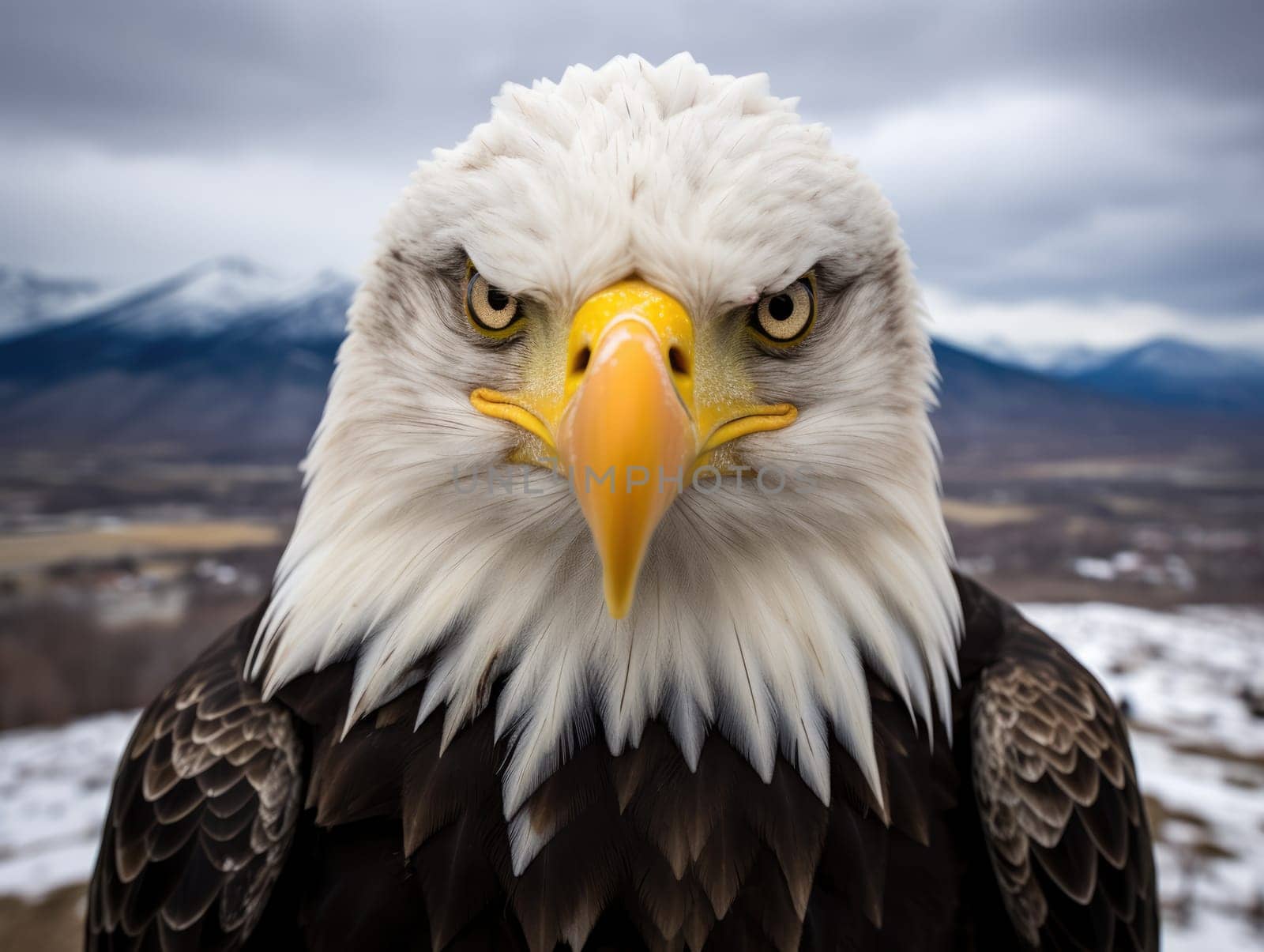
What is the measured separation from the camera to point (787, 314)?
3.62 ft

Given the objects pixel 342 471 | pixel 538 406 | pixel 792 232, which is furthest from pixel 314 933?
pixel 792 232

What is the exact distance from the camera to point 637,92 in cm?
112

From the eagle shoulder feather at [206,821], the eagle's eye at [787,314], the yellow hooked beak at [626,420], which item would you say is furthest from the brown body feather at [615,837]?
the eagle's eye at [787,314]

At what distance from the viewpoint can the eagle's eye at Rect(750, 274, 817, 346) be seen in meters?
1.08

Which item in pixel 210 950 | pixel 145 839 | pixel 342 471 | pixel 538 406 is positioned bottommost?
pixel 210 950

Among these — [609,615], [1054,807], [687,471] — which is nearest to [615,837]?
[609,615]

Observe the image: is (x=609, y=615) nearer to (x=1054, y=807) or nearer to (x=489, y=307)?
(x=489, y=307)

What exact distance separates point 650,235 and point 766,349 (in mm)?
248

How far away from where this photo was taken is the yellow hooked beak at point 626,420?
859 millimetres

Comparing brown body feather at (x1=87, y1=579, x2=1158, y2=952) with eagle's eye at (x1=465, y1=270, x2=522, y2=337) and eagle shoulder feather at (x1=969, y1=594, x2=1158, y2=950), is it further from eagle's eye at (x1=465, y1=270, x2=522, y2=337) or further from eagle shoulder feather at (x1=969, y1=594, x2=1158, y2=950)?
eagle's eye at (x1=465, y1=270, x2=522, y2=337)

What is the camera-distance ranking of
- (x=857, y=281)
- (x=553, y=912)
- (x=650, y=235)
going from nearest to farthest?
(x=650, y=235) → (x=553, y=912) → (x=857, y=281)

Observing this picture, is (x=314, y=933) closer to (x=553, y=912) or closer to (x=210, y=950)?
(x=210, y=950)

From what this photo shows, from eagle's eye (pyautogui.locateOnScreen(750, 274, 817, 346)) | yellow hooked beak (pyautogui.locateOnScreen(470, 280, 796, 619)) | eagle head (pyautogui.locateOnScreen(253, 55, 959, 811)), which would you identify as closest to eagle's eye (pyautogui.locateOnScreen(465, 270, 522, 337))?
eagle head (pyautogui.locateOnScreen(253, 55, 959, 811))

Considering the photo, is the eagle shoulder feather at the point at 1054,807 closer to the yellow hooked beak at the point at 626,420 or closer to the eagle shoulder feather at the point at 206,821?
the yellow hooked beak at the point at 626,420
